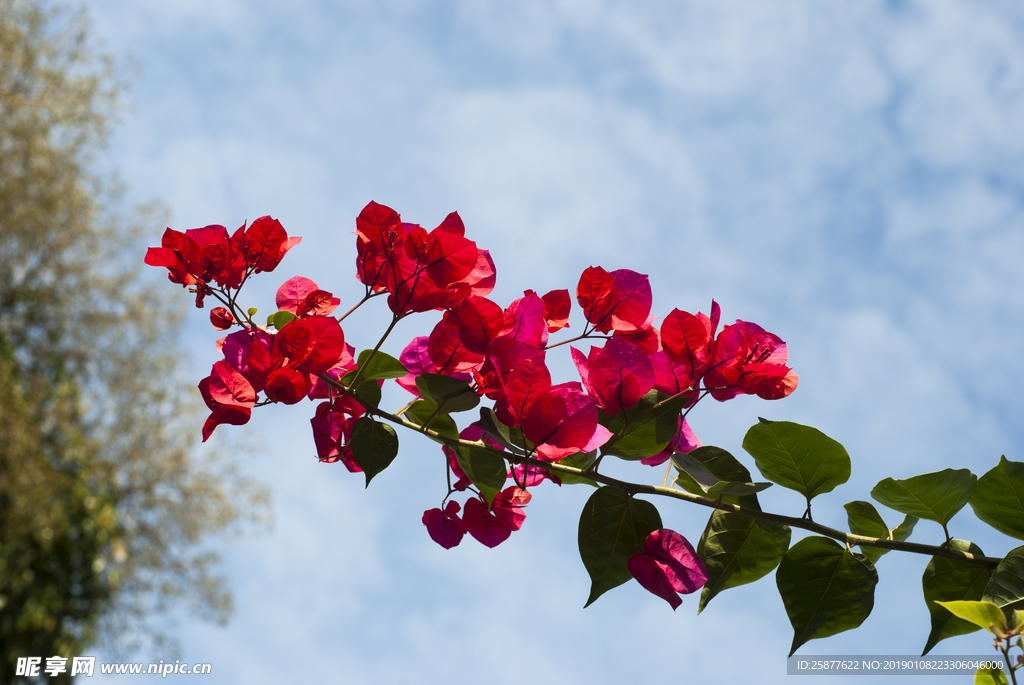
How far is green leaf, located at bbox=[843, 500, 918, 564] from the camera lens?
1.45ft

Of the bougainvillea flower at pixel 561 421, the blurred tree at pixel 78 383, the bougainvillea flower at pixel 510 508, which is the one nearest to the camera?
the bougainvillea flower at pixel 561 421

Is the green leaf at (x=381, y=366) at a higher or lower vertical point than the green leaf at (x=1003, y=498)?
higher

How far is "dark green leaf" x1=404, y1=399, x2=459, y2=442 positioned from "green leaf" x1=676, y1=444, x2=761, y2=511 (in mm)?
152

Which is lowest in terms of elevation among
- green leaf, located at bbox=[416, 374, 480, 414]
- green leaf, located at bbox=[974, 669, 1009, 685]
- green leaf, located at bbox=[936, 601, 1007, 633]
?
green leaf, located at bbox=[974, 669, 1009, 685]

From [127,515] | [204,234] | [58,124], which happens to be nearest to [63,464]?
[127,515]

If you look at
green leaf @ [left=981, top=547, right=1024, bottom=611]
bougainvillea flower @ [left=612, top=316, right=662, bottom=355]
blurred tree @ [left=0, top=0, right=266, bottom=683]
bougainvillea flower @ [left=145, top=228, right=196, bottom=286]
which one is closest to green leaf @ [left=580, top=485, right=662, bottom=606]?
bougainvillea flower @ [left=612, top=316, right=662, bottom=355]

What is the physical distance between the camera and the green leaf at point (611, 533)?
428mm

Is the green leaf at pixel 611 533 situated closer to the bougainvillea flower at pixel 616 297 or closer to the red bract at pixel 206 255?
the bougainvillea flower at pixel 616 297

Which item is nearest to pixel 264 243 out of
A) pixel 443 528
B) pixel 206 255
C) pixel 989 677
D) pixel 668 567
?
pixel 206 255

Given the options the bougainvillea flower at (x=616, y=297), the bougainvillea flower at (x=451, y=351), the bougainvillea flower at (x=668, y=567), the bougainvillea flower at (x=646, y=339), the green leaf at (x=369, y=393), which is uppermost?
the bougainvillea flower at (x=616, y=297)

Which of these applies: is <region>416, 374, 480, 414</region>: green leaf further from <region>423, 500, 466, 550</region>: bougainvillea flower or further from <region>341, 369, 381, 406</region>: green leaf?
<region>423, 500, 466, 550</region>: bougainvillea flower

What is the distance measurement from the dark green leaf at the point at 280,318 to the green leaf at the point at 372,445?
0.10 metres

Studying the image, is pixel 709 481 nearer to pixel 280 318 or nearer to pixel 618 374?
pixel 618 374

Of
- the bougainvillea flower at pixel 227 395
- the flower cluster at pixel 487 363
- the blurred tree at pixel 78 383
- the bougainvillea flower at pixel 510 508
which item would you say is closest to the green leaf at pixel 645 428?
the flower cluster at pixel 487 363
